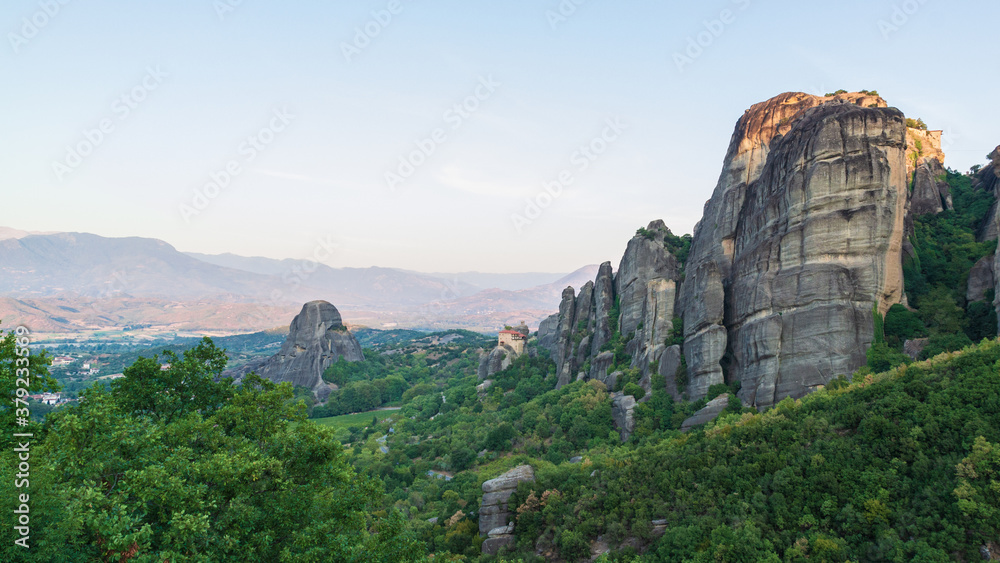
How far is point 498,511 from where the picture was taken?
30.5 m

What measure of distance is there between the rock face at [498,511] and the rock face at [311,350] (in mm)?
68022

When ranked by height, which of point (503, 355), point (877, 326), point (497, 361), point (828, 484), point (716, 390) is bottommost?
point (497, 361)

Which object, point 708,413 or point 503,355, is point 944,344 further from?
point 503,355

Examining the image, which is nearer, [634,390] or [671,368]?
[671,368]

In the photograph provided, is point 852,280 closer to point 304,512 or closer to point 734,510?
point 734,510

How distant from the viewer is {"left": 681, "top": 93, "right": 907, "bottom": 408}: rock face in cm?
3086

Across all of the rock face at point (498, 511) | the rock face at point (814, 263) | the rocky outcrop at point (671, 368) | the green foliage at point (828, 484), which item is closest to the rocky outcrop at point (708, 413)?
the rock face at point (814, 263)

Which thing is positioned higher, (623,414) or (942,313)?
(942,313)

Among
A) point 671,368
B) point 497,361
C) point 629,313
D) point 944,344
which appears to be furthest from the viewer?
point 497,361

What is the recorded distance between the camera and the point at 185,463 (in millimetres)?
13438

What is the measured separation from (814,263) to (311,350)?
87.2m

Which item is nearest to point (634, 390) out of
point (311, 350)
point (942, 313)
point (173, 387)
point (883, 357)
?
point (883, 357)

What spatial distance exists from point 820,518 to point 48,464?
79.5 feet

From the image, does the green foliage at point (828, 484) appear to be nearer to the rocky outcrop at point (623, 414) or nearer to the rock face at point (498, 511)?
the rock face at point (498, 511)
